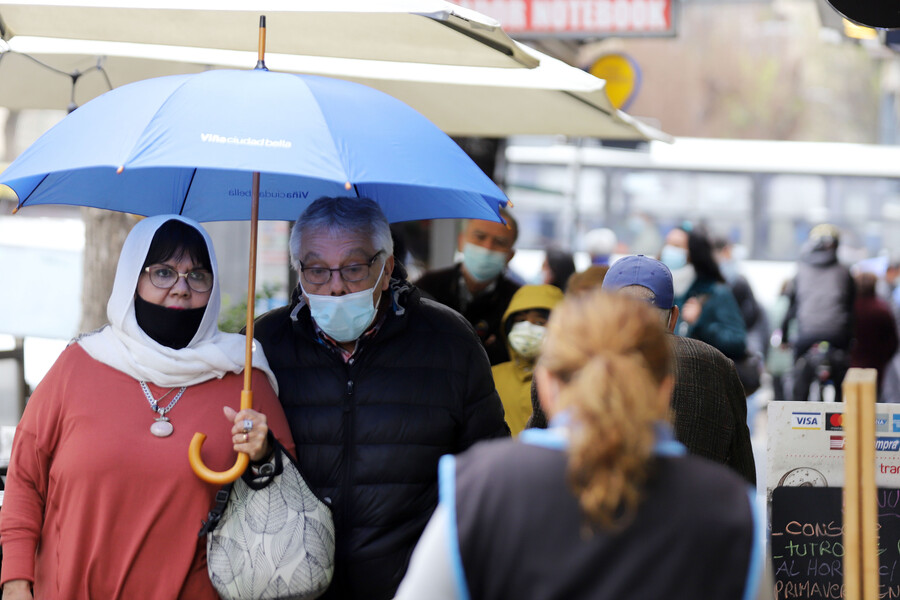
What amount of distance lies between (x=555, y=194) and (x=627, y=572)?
1742 cm

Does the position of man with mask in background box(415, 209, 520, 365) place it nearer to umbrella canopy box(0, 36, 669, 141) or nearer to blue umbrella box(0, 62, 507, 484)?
umbrella canopy box(0, 36, 669, 141)

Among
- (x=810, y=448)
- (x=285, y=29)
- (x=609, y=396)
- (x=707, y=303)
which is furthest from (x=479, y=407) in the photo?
(x=707, y=303)

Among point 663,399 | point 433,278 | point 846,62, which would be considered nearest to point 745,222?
point 433,278

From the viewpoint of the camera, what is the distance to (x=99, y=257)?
21.9 ft

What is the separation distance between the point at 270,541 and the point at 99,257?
159 inches

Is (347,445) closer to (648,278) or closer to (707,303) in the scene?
(648,278)

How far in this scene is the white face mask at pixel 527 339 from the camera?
4871 mm

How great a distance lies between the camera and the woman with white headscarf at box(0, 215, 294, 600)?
9.98 feet

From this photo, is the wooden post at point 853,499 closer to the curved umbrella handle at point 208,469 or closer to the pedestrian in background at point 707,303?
the curved umbrella handle at point 208,469

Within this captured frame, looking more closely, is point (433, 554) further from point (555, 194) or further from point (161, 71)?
point (555, 194)

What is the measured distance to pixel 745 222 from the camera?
19.5 m

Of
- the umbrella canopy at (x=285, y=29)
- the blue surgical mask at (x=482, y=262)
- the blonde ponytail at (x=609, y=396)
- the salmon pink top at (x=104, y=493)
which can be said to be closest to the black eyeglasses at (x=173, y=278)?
the salmon pink top at (x=104, y=493)

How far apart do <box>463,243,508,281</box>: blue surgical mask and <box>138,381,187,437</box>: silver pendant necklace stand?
2913mm

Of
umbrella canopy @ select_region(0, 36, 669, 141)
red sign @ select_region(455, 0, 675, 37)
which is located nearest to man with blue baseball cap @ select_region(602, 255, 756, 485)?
umbrella canopy @ select_region(0, 36, 669, 141)
